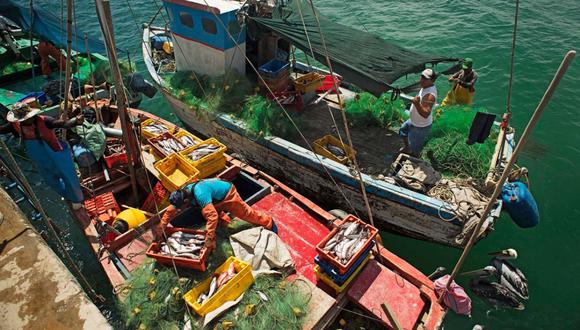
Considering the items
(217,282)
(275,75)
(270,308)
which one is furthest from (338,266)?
(275,75)

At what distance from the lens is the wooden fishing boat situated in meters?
5.39

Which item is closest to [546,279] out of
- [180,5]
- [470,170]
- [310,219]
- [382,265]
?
[470,170]

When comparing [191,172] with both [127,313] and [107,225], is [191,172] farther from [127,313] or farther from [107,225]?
[127,313]

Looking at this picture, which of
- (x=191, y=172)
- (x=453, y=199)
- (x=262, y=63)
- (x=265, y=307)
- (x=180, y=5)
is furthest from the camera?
(x=262, y=63)

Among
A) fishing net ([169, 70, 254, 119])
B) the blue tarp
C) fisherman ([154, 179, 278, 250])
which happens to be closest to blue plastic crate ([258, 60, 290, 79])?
fishing net ([169, 70, 254, 119])

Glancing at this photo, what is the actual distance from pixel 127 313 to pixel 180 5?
8005 millimetres

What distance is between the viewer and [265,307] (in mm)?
5098

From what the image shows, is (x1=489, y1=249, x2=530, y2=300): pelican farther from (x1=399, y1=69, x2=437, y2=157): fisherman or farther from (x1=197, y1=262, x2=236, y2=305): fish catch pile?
(x1=197, y1=262, x2=236, y2=305): fish catch pile

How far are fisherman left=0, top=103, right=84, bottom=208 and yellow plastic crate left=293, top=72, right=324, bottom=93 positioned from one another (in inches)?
224

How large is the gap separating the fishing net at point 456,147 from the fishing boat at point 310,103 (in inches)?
10.1

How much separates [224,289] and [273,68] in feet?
23.4

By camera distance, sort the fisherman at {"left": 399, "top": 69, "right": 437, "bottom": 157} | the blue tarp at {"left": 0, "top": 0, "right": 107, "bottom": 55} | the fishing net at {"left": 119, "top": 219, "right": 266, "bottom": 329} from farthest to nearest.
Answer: the blue tarp at {"left": 0, "top": 0, "right": 107, "bottom": 55} < the fisherman at {"left": 399, "top": 69, "right": 437, "bottom": 157} < the fishing net at {"left": 119, "top": 219, "right": 266, "bottom": 329}

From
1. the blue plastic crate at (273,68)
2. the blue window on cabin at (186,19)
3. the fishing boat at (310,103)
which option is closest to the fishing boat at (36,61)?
the fishing boat at (310,103)

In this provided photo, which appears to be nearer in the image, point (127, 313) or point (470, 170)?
point (127, 313)
